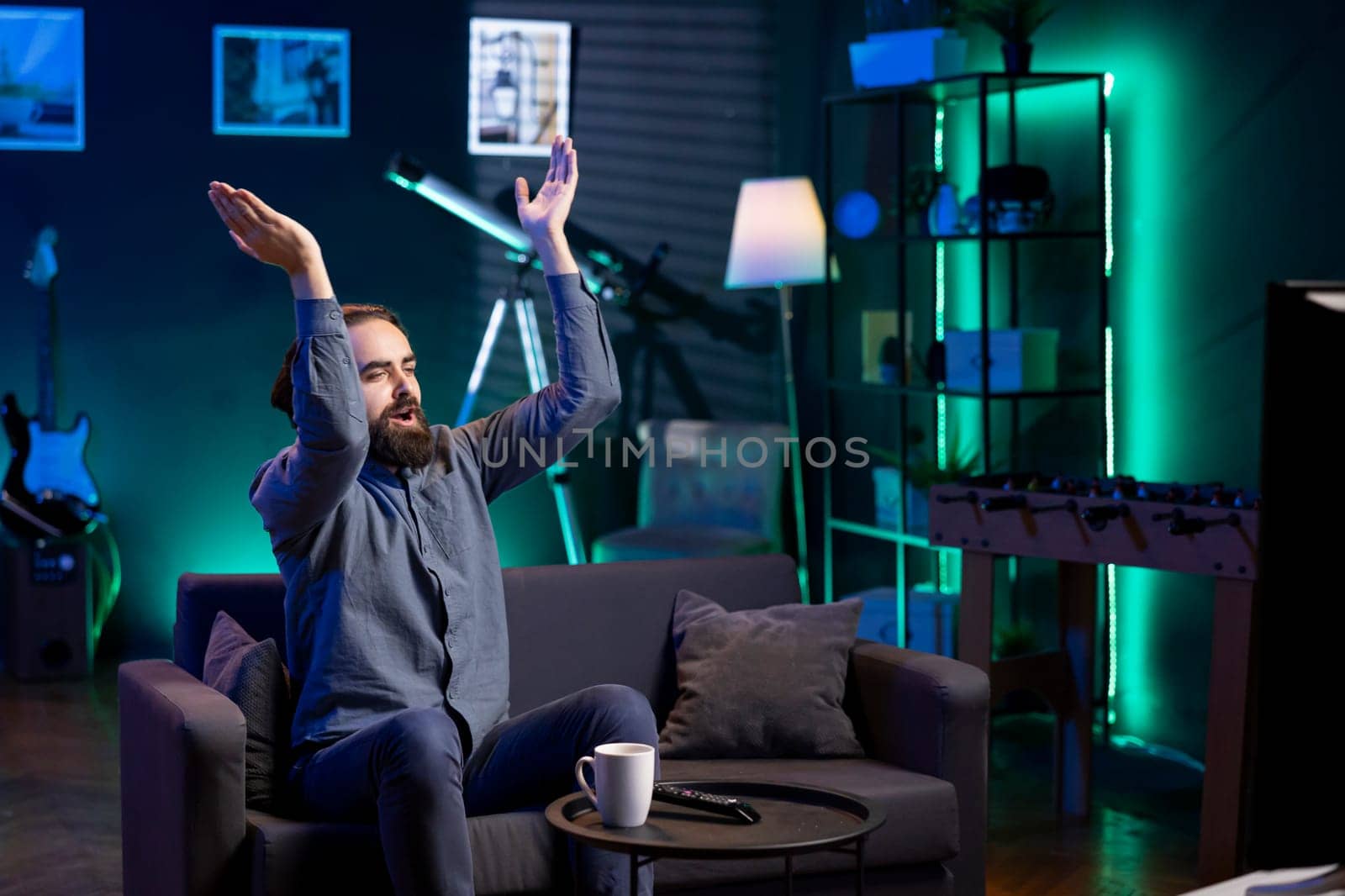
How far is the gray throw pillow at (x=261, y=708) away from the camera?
8.28 feet

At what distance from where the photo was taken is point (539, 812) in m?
2.49

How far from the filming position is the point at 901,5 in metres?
4.91

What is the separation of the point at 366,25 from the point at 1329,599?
549 centimetres

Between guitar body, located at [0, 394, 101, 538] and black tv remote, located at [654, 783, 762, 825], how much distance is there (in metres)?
3.97

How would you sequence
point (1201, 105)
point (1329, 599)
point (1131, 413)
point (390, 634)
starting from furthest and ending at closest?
point (1131, 413), point (1201, 105), point (390, 634), point (1329, 599)

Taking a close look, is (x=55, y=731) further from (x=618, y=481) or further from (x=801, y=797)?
(x=801, y=797)

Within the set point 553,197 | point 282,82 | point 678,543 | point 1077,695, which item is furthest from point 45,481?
point 1077,695

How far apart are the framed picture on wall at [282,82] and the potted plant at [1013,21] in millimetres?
2519

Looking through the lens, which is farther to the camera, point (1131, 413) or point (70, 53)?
point (70, 53)

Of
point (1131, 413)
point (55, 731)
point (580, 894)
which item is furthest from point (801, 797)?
point (55, 731)

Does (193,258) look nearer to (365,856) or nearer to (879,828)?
(365,856)

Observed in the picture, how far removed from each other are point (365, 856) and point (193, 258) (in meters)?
4.01

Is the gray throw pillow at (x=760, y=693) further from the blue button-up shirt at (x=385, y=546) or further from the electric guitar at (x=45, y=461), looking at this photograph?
the electric guitar at (x=45, y=461)

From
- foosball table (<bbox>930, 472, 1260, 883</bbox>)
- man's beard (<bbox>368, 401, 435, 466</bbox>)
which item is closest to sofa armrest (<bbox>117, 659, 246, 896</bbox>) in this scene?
man's beard (<bbox>368, 401, 435, 466</bbox>)
